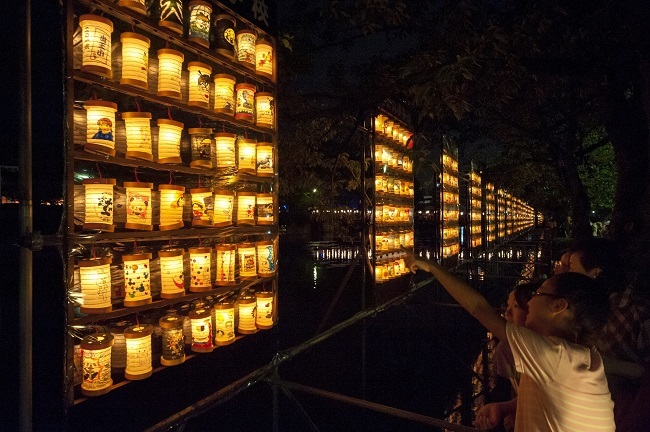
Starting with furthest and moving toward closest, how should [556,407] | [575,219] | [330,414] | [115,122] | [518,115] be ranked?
1. [518,115]
2. [575,219]
3. [330,414]
4. [115,122]
5. [556,407]

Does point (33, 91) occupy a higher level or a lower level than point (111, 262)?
higher

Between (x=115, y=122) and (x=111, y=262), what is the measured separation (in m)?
1.28

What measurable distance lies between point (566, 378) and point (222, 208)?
3.75 m

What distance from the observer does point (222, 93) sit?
496 centimetres

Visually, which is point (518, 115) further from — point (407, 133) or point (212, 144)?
point (212, 144)

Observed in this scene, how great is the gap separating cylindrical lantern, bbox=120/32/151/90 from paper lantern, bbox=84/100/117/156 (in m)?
0.32

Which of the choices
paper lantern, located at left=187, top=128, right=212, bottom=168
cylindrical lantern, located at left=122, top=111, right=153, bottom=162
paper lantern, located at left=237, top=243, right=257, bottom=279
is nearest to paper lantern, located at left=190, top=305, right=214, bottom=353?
paper lantern, located at left=237, top=243, right=257, bottom=279

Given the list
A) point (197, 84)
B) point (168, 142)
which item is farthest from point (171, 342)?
point (197, 84)

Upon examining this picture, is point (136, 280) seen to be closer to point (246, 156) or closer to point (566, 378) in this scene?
point (246, 156)

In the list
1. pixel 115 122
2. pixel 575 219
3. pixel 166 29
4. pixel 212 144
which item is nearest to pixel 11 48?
pixel 115 122

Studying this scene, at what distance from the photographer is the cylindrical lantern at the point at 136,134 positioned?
4094 millimetres

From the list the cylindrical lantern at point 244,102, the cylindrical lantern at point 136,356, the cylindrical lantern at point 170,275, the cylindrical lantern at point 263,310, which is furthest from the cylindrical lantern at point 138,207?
the cylindrical lantern at point 263,310

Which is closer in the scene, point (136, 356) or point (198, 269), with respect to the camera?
point (136, 356)

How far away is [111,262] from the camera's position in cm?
392
